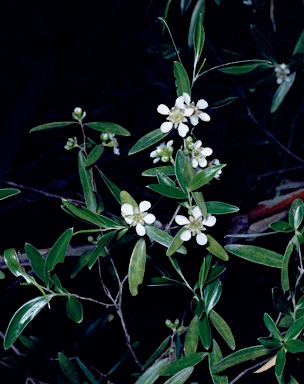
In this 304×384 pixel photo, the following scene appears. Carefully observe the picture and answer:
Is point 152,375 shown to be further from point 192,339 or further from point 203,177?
point 203,177

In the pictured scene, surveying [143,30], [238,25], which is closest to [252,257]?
[238,25]

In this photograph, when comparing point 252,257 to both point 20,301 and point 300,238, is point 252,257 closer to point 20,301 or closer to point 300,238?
point 300,238

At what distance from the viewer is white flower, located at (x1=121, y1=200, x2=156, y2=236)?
2.45 ft

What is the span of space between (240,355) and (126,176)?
3.55ft

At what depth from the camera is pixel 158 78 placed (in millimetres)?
2271

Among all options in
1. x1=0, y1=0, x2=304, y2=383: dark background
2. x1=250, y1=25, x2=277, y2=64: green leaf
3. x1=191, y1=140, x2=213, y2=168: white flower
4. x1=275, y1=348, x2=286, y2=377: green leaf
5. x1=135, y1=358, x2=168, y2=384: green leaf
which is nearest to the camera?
x1=275, y1=348, x2=286, y2=377: green leaf

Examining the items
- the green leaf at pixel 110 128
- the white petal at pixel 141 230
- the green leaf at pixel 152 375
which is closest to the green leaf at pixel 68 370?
the green leaf at pixel 152 375

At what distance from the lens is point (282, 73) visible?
4.36ft

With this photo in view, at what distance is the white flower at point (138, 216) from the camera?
0.75 m

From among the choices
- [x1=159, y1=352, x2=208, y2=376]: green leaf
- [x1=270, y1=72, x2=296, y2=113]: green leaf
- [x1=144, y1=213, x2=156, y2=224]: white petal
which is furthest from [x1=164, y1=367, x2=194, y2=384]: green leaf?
[x1=270, y1=72, x2=296, y2=113]: green leaf

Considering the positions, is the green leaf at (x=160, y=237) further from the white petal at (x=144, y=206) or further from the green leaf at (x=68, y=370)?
the green leaf at (x=68, y=370)

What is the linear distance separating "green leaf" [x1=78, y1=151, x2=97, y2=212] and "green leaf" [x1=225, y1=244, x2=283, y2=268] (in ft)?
0.90

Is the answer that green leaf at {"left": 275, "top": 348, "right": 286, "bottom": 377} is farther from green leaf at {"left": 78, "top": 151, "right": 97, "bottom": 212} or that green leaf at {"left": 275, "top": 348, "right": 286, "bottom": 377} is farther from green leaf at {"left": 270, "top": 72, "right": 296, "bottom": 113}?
green leaf at {"left": 270, "top": 72, "right": 296, "bottom": 113}

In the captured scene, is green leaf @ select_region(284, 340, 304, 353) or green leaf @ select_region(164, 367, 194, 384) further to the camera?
green leaf @ select_region(164, 367, 194, 384)
